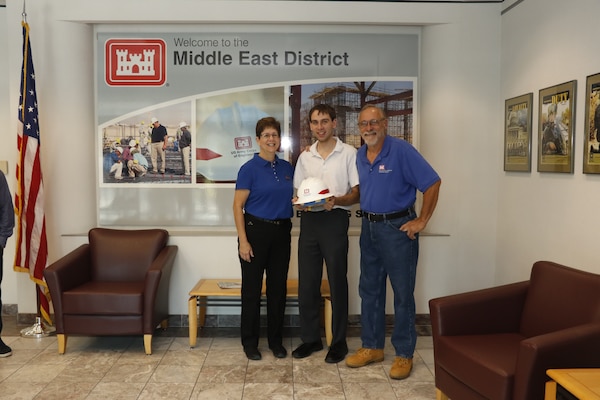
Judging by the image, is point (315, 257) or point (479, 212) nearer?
point (315, 257)

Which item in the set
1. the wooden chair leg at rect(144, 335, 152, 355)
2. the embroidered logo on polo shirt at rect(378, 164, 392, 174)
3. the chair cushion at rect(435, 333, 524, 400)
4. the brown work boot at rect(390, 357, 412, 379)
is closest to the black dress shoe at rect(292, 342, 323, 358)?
the brown work boot at rect(390, 357, 412, 379)

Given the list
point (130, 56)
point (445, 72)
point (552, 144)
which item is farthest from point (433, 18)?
point (130, 56)

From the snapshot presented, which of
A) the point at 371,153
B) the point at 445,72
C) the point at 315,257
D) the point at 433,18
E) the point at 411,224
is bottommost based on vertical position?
the point at 315,257

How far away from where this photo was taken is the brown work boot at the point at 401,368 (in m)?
3.81

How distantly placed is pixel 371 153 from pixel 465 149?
1.54m

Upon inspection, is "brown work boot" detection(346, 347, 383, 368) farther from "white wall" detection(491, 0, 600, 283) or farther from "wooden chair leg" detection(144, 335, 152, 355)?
"wooden chair leg" detection(144, 335, 152, 355)

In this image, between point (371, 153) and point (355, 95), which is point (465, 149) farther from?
point (371, 153)

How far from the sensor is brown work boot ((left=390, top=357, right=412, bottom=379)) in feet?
12.5

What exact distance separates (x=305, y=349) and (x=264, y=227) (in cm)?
102

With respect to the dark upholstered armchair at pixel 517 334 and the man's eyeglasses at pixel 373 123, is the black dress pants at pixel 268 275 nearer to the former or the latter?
the man's eyeglasses at pixel 373 123

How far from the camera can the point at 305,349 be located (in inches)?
168

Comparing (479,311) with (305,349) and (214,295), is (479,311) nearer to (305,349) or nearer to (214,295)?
(305,349)

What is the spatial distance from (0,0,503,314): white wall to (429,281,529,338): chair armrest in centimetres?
165

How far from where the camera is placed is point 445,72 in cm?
506
